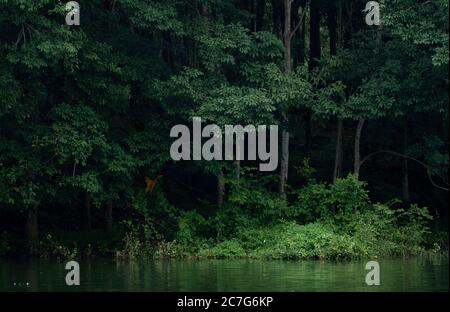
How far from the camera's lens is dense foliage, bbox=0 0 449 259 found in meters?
38.8

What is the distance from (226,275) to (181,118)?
42.4ft

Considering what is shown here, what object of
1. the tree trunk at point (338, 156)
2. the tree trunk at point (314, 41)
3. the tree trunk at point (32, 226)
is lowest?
the tree trunk at point (32, 226)

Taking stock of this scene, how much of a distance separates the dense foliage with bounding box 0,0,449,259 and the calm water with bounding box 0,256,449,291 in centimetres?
311

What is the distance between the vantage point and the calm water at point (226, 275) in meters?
27.1

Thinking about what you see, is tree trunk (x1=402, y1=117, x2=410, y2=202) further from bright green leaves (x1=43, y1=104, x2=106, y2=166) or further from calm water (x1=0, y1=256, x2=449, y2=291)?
bright green leaves (x1=43, y1=104, x2=106, y2=166)

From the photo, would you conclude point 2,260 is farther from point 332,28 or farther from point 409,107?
point 332,28

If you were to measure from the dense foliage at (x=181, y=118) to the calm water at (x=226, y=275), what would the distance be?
311 cm

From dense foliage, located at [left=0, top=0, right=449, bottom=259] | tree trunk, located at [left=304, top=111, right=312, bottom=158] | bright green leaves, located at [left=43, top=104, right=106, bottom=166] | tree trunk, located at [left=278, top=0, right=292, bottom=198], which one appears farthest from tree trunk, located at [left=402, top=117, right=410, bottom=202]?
bright green leaves, located at [left=43, top=104, right=106, bottom=166]

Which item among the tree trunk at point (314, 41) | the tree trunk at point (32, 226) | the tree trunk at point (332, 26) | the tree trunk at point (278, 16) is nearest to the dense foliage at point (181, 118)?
the tree trunk at point (32, 226)

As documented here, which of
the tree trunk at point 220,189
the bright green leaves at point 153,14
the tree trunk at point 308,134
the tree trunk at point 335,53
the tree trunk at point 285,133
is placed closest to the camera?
the bright green leaves at point 153,14

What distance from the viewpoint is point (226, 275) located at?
3103cm

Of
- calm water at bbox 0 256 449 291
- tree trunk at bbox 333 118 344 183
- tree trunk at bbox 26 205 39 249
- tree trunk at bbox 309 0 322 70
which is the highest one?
tree trunk at bbox 309 0 322 70

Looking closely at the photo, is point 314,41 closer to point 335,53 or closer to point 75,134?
point 335,53

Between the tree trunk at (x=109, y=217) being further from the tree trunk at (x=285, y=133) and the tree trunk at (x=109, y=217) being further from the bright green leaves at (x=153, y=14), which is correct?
the bright green leaves at (x=153, y=14)
